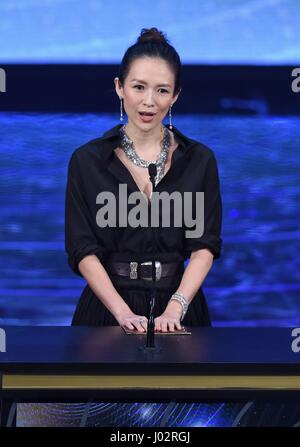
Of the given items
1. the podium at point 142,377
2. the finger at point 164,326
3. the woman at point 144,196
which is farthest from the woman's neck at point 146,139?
the podium at point 142,377

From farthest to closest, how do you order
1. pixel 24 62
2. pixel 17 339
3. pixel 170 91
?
1. pixel 24 62
2. pixel 170 91
3. pixel 17 339

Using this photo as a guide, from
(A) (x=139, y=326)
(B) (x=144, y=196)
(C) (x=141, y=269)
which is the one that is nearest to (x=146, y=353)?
(A) (x=139, y=326)

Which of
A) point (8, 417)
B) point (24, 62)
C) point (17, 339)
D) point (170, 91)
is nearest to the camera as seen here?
point (8, 417)

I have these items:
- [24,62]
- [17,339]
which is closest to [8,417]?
[17,339]

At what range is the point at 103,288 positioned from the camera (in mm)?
2826

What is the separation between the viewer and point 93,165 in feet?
9.81

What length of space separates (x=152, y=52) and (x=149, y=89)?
0.12m

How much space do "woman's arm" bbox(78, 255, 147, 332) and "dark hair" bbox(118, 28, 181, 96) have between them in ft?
1.82

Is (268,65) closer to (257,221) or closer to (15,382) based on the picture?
(257,221)

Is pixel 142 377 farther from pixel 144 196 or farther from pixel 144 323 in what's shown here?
pixel 144 196

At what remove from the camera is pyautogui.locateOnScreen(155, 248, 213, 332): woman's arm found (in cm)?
266

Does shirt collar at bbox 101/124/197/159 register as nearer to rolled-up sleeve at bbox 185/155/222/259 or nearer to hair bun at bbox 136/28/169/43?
rolled-up sleeve at bbox 185/155/222/259

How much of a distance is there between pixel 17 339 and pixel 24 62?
6.72ft

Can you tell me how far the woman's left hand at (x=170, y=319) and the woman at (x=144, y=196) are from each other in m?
0.04
